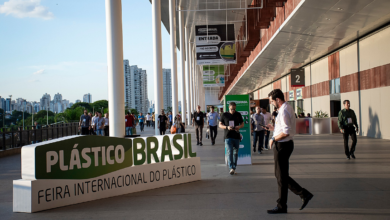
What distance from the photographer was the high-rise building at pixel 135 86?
16500cm

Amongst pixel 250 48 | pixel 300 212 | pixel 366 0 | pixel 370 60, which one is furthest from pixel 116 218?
pixel 250 48

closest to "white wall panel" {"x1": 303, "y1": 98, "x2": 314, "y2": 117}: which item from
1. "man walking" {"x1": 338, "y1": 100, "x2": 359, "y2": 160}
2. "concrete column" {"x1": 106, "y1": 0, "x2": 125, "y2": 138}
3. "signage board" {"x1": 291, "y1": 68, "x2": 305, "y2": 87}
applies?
"signage board" {"x1": 291, "y1": 68, "x2": 305, "y2": 87}

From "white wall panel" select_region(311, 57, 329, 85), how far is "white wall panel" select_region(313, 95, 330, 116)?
4.47 ft

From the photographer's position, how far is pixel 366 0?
10.7 m

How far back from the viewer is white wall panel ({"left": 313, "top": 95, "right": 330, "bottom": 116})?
2370 centimetres

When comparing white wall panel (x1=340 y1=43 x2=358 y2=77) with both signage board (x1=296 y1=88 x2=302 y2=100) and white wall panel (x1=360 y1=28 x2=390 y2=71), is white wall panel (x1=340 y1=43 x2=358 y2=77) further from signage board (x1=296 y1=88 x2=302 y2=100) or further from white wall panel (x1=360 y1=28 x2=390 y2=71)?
signage board (x1=296 y1=88 x2=302 y2=100)

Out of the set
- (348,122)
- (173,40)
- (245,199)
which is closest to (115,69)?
(245,199)

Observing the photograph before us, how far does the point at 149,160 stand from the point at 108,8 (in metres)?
5.92

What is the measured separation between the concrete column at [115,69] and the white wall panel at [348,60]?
14393mm

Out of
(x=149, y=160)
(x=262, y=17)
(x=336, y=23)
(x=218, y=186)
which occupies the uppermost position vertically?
(x=262, y=17)

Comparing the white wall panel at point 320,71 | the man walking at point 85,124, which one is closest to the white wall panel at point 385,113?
the white wall panel at point 320,71

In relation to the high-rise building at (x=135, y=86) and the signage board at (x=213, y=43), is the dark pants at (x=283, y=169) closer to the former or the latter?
the signage board at (x=213, y=43)

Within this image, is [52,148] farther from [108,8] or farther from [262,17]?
[262,17]

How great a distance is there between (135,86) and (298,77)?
492 feet
